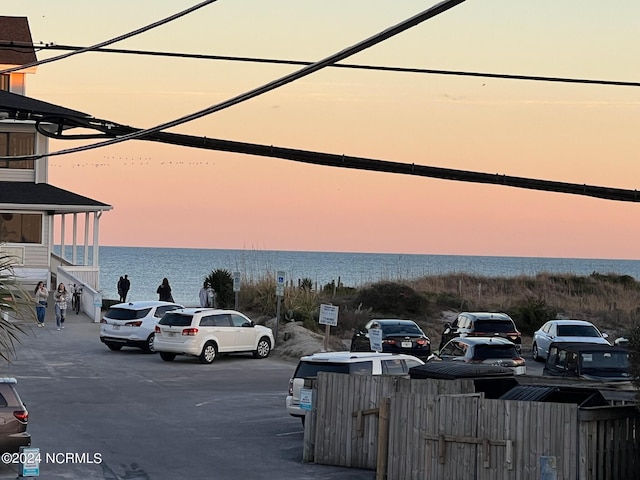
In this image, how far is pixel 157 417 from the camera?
21.1 meters

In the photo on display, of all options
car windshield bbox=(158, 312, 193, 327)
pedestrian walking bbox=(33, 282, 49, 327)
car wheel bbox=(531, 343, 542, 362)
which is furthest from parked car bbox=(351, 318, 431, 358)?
pedestrian walking bbox=(33, 282, 49, 327)

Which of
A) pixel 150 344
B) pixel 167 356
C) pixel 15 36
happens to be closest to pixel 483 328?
pixel 167 356

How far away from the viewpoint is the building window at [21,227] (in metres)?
48.5

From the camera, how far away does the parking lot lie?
643 inches

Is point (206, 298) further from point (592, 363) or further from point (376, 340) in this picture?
point (592, 363)

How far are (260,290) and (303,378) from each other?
972 inches

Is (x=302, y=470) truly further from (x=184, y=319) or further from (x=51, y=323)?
(x=51, y=323)

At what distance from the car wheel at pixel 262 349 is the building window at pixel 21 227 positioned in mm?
18684

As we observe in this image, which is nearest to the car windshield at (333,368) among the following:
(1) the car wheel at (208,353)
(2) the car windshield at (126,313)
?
(1) the car wheel at (208,353)

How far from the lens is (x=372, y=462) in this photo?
16734 mm

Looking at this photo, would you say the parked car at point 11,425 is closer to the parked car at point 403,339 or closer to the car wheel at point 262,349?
the parked car at point 403,339

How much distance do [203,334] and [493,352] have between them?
900 centimetres

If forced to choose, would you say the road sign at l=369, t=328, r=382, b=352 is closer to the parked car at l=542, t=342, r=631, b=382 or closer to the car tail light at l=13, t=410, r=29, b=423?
the parked car at l=542, t=342, r=631, b=382

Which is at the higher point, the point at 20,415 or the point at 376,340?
the point at 376,340
